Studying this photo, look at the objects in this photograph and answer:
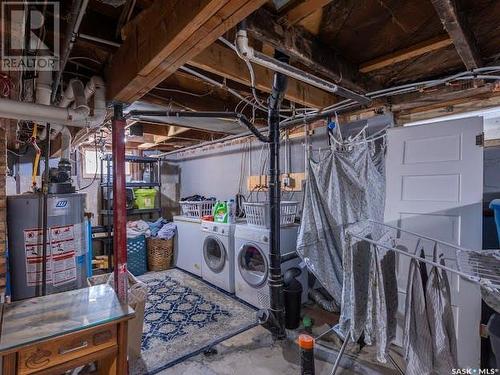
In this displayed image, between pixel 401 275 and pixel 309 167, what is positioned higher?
pixel 309 167

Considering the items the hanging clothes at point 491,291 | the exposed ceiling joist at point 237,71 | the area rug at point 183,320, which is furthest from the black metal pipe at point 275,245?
the hanging clothes at point 491,291

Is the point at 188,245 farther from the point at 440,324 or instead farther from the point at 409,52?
the point at 409,52

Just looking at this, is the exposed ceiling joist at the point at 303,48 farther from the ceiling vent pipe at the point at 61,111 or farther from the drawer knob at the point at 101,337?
the drawer knob at the point at 101,337

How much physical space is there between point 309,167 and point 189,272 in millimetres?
2538

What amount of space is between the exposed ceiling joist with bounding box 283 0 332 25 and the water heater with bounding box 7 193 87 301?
6.15 feet

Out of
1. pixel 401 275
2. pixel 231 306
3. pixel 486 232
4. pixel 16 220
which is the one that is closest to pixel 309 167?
pixel 401 275

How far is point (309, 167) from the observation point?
8.65 feet

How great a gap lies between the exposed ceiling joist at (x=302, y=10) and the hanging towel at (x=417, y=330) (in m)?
1.29

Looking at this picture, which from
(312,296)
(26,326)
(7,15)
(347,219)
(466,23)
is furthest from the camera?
(312,296)

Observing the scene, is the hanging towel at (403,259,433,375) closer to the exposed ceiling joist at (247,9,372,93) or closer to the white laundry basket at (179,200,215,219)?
the exposed ceiling joist at (247,9,372,93)

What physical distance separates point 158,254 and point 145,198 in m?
1.06

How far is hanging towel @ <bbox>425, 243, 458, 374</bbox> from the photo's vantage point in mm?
1215

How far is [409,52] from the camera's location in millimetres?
1729

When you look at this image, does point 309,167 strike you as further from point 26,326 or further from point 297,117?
point 26,326
